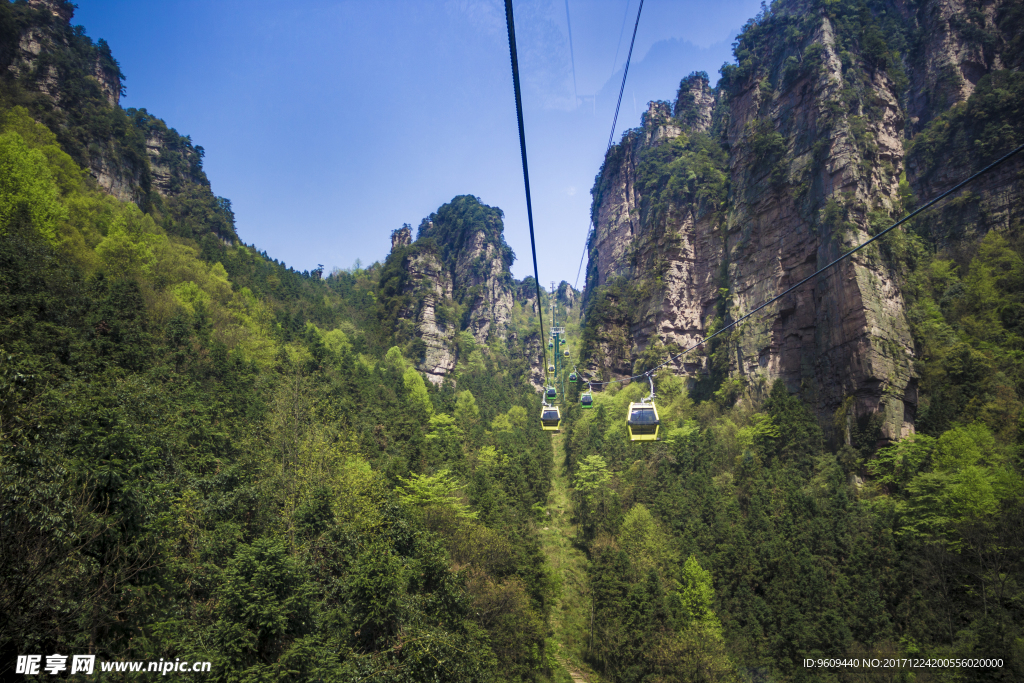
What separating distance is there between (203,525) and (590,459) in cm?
4011

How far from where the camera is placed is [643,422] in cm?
1681

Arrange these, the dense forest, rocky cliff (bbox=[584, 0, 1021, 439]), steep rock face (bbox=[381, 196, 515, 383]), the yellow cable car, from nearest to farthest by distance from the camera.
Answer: the dense forest → the yellow cable car → rocky cliff (bbox=[584, 0, 1021, 439]) → steep rock face (bbox=[381, 196, 515, 383])

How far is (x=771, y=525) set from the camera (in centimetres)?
3566

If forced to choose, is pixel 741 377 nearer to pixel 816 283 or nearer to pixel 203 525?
pixel 816 283

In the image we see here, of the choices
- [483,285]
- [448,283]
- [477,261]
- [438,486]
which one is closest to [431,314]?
[448,283]

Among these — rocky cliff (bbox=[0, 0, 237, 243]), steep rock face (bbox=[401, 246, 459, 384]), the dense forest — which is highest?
rocky cliff (bbox=[0, 0, 237, 243])

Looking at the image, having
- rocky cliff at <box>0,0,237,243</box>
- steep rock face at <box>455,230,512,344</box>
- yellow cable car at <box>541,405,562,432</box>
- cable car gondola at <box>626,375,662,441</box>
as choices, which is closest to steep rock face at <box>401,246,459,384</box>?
steep rock face at <box>455,230,512,344</box>

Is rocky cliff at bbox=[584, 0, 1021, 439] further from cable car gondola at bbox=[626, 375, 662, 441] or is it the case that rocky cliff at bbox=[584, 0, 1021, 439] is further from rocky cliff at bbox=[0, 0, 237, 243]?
rocky cliff at bbox=[0, 0, 237, 243]

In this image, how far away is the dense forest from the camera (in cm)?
1349

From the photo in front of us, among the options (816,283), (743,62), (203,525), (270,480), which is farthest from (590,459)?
(743,62)

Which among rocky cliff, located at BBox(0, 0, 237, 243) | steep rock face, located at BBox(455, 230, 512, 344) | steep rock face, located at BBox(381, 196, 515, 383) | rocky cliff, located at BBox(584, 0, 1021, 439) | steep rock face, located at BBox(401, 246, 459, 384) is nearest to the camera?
rocky cliff, located at BBox(584, 0, 1021, 439)

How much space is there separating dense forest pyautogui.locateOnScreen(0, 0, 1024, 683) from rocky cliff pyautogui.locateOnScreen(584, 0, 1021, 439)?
164cm

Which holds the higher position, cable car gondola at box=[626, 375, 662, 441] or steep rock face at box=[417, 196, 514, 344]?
steep rock face at box=[417, 196, 514, 344]

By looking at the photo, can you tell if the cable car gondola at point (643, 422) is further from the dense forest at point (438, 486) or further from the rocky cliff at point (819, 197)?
the rocky cliff at point (819, 197)
